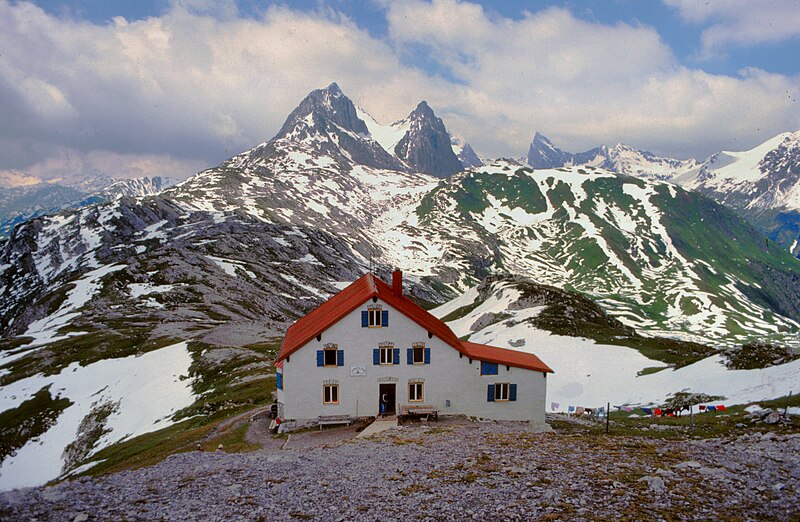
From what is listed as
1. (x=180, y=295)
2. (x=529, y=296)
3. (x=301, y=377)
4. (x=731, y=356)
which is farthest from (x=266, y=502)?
(x=180, y=295)

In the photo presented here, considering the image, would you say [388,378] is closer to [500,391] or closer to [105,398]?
[500,391]

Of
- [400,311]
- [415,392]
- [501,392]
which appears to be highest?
[400,311]

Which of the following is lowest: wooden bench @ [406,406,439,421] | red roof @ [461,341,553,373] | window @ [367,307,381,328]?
wooden bench @ [406,406,439,421]

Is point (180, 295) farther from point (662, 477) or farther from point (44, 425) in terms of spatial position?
point (662, 477)

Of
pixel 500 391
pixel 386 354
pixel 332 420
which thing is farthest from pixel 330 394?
pixel 500 391

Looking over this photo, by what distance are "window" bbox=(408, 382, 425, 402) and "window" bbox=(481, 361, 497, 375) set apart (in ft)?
19.7

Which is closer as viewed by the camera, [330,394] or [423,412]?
[330,394]

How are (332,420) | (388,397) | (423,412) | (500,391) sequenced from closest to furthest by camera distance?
(332,420), (423,412), (388,397), (500,391)

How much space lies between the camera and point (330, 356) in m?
43.5

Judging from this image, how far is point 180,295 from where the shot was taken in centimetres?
16238

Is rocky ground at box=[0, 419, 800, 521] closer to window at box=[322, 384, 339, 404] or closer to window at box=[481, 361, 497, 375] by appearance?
window at box=[322, 384, 339, 404]

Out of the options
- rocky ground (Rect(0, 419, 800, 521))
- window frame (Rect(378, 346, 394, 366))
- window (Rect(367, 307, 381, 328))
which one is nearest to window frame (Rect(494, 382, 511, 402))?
window frame (Rect(378, 346, 394, 366))

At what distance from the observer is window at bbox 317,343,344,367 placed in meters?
43.1

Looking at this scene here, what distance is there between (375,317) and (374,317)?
94mm
